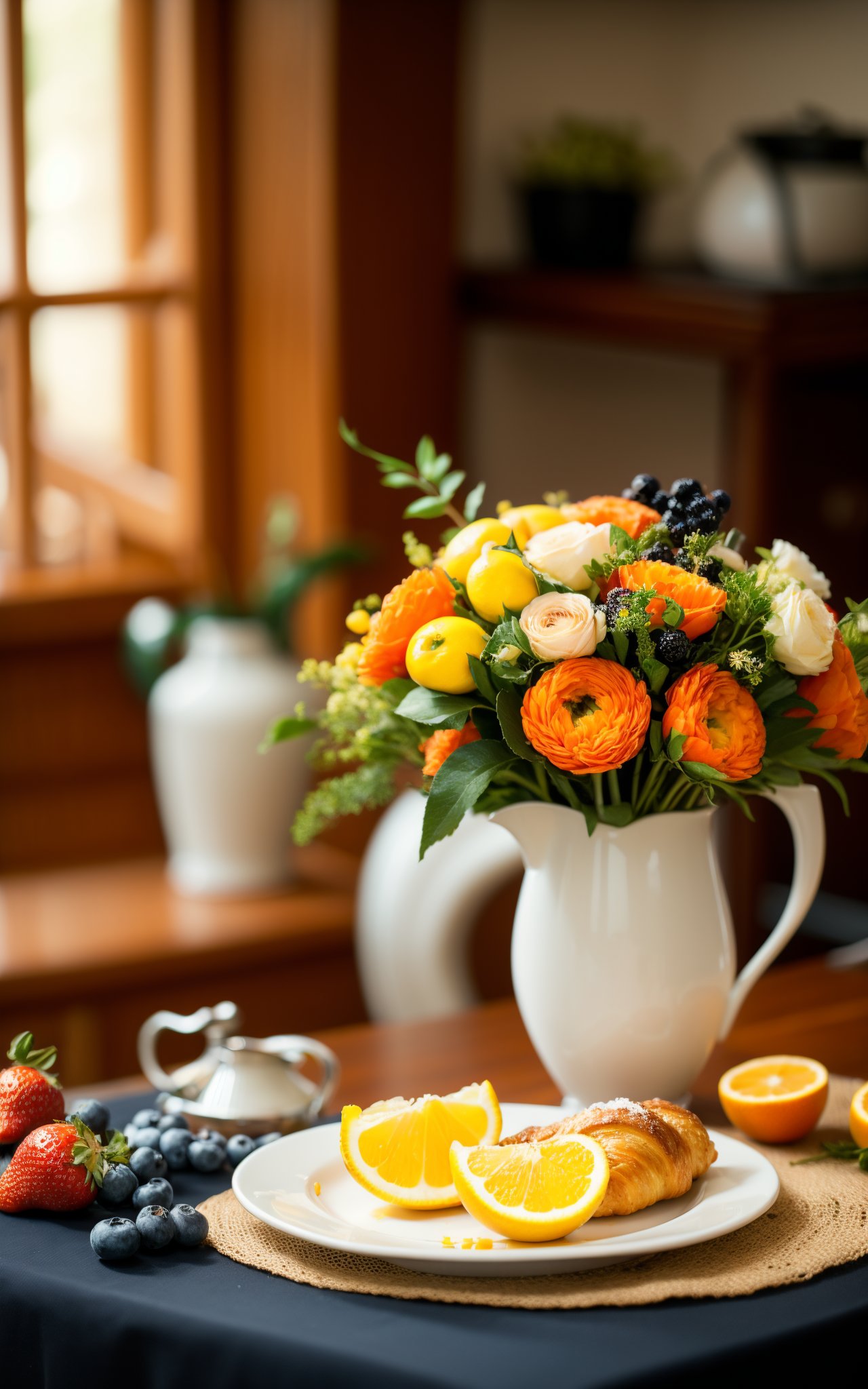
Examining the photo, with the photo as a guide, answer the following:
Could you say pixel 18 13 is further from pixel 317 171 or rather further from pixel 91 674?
pixel 91 674

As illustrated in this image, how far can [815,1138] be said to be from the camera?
4.10ft

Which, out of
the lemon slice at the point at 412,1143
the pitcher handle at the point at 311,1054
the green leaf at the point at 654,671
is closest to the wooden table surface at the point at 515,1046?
the pitcher handle at the point at 311,1054

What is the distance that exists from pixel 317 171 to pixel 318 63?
5.8 inches

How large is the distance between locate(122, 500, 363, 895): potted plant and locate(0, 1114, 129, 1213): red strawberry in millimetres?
1292

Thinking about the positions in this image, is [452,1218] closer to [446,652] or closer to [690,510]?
[446,652]

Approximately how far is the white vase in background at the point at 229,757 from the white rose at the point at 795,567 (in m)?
1.26

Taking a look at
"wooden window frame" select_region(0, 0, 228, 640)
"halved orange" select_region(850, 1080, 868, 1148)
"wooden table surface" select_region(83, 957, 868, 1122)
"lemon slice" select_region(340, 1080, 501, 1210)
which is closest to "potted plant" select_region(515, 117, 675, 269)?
"wooden window frame" select_region(0, 0, 228, 640)

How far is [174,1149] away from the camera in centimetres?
118

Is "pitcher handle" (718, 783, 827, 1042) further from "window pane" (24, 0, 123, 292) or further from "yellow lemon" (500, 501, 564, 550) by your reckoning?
"window pane" (24, 0, 123, 292)

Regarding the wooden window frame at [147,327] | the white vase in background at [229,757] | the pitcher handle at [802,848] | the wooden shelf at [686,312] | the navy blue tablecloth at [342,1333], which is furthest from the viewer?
the wooden window frame at [147,327]

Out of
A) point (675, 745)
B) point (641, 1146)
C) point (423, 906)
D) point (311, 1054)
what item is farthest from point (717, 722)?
point (423, 906)

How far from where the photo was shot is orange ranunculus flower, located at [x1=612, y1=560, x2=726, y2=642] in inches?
44.0

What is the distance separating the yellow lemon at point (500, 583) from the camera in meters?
1.14

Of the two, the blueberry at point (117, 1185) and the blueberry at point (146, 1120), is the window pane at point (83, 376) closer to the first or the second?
the blueberry at point (146, 1120)
